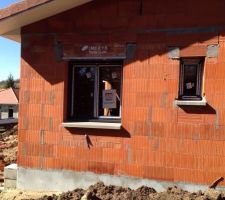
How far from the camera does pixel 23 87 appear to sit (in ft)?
32.7

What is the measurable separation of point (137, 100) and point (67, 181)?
2.48 metres

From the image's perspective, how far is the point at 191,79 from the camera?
863 centimetres

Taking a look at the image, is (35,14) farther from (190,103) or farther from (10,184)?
(10,184)

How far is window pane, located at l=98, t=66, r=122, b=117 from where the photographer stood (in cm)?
940

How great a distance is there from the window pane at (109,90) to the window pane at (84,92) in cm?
21

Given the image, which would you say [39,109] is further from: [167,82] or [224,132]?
[224,132]

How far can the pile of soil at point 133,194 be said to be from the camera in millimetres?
7852

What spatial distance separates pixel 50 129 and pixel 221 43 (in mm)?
4251

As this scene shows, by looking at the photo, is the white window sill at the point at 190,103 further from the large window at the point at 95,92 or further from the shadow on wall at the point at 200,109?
the large window at the point at 95,92

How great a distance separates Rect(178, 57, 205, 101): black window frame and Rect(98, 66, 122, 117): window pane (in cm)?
144

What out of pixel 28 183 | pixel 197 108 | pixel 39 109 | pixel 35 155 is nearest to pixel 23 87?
pixel 39 109

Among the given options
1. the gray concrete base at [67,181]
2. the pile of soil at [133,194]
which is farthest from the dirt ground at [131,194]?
the gray concrete base at [67,181]

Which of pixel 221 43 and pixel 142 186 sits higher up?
pixel 221 43

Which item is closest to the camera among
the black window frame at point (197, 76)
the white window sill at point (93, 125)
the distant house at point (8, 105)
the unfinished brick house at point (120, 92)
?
the unfinished brick house at point (120, 92)
